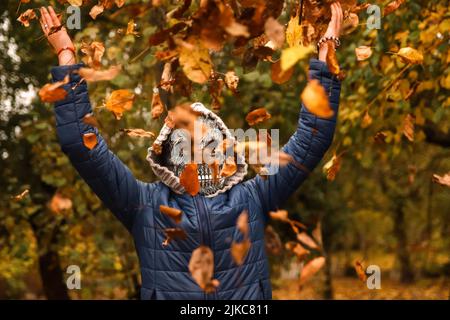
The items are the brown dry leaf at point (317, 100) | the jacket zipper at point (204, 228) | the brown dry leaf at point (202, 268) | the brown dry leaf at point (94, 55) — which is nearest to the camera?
the brown dry leaf at point (317, 100)

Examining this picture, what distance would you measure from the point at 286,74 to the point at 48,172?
5.58 metres

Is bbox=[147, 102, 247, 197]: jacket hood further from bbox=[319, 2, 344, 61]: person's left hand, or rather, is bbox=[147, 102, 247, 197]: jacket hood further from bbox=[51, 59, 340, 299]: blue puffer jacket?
bbox=[319, 2, 344, 61]: person's left hand

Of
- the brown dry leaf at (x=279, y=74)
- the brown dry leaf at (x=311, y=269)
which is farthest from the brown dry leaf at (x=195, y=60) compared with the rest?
the brown dry leaf at (x=311, y=269)

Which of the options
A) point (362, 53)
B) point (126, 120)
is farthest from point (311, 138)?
point (126, 120)

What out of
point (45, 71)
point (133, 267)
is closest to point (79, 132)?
point (133, 267)

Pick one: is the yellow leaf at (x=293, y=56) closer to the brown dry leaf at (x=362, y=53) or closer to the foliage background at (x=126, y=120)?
the brown dry leaf at (x=362, y=53)

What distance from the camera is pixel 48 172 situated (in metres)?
6.88

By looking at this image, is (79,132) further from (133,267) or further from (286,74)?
(133,267)

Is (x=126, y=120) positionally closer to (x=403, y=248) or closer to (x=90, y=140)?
(x=90, y=140)

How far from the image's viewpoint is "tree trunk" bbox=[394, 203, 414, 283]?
57.4 feet

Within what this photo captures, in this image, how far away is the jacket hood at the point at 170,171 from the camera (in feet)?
8.33

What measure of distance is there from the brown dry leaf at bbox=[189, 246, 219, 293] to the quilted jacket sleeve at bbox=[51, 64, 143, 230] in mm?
743

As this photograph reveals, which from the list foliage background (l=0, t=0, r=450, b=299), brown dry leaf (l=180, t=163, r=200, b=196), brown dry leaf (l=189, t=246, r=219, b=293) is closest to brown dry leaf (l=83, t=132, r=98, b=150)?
brown dry leaf (l=180, t=163, r=200, b=196)

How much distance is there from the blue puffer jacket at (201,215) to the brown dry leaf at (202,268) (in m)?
0.73
